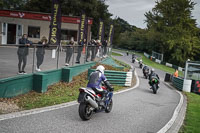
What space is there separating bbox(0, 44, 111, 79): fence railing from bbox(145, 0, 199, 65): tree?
47507 mm

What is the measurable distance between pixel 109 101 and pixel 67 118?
6.67 feet

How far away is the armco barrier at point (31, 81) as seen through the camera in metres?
8.78

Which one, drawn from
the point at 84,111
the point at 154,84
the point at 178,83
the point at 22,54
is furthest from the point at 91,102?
the point at 178,83

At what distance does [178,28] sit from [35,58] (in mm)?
53757

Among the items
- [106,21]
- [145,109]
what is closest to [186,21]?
[106,21]

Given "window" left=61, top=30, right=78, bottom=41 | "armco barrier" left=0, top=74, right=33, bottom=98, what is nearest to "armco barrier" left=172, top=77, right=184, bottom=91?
"armco barrier" left=0, top=74, right=33, bottom=98

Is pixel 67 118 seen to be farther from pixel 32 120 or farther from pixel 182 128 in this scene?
pixel 182 128

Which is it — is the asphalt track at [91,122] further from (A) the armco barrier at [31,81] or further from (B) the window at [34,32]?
(B) the window at [34,32]

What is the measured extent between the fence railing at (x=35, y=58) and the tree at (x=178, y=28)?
156 feet

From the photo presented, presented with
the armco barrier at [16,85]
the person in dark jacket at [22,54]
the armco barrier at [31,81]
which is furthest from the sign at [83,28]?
the armco barrier at [16,85]

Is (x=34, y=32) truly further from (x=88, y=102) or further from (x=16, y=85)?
(x=88, y=102)

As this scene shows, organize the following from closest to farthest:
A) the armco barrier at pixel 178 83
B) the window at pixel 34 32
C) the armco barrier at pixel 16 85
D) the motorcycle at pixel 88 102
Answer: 1. the motorcycle at pixel 88 102
2. the armco barrier at pixel 16 85
3. the armco barrier at pixel 178 83
4. the window at pixel 34 32

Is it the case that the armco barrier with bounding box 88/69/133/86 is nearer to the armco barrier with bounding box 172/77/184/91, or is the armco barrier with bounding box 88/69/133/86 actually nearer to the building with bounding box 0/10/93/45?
the armco barrier with bounding box 172/77/184/91

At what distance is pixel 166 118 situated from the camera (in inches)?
374
